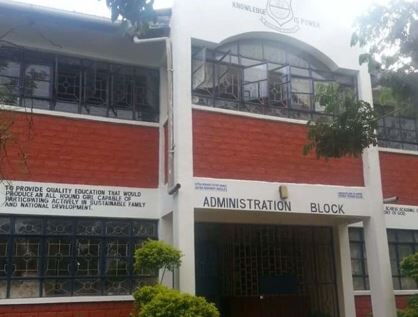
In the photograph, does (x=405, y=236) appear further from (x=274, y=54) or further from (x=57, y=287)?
(x=57, y=287)

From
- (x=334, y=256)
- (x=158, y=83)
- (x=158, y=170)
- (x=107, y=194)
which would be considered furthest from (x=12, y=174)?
(x=334, y=256)

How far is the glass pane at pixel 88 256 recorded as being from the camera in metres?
10.5

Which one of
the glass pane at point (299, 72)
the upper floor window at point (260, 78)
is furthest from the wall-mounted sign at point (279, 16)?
the glass pane at point (299, 72)

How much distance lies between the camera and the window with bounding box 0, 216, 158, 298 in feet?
33.1

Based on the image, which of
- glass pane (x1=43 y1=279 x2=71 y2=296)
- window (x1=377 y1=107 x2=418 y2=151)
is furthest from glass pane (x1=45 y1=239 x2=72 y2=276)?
window (x1=377 y1=107 x2=418 y2=151)

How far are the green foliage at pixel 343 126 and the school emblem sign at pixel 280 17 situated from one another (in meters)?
2.54

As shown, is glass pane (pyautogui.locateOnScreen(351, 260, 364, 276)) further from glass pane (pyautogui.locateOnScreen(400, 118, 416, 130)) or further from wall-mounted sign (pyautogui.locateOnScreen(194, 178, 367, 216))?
glass pane (pyautogui.locateOnScreen(400, 118, 416, 130))

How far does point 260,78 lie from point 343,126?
8.72 ft

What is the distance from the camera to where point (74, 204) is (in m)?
10.7

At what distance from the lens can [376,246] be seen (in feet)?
37.0

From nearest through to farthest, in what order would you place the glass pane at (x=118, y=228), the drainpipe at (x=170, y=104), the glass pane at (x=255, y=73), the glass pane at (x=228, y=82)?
the drainpipe at (x=170, y=104) → the glass pane at (x=118, y=228) → the glass pane at (x=228, y=82) → the glass pane at (x=255, y=73)

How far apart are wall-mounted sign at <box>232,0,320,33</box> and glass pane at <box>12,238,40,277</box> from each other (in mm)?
6402

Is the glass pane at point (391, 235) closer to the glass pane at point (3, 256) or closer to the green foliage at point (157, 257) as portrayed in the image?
the green foliage at point (157, 257)

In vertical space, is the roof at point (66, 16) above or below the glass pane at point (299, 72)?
above
